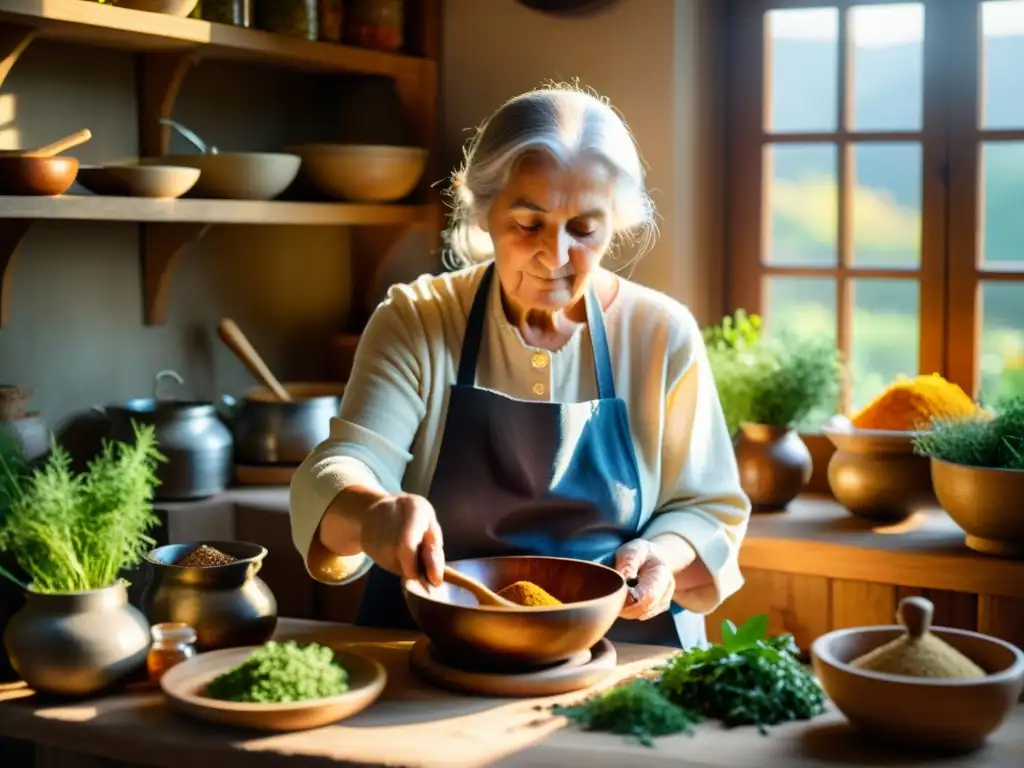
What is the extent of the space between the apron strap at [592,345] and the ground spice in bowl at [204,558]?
19.0 inches

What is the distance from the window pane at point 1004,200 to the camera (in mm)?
3172

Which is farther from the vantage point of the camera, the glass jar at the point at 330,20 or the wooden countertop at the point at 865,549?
the glass jar at the point at 330,20

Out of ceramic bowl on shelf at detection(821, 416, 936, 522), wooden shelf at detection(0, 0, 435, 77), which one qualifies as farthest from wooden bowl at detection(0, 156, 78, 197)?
ceramic bowl on shelf at detection(821, 416, 936, 522)

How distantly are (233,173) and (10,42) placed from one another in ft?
1.67

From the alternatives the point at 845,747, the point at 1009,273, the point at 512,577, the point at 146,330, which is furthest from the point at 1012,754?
the point at 146,330

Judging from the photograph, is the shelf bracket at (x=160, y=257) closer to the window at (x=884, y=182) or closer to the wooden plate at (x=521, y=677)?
the window at (x=884, y=182)

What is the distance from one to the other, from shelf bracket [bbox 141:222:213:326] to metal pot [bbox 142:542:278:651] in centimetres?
125

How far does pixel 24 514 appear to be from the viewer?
6.36ft

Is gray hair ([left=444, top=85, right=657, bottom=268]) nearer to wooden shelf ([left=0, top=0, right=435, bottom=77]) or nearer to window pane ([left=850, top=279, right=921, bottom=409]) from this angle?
wooden shelf ([left=0, top=0, right=435, bottom=77])

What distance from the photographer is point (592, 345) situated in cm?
235

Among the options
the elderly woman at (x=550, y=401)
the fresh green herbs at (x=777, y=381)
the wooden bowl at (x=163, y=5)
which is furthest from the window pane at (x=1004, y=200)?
the wooden bowl at (x=163, y=5)

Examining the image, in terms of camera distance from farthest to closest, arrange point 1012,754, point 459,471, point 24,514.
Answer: point 459,471 → point 24,514 → point 1012,754

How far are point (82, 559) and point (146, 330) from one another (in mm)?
1367

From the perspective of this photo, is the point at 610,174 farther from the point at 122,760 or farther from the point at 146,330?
the point at 146,330
